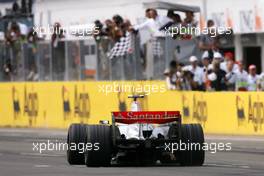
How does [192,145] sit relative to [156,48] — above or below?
below

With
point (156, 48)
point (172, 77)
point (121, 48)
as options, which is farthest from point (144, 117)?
point (121, 48)

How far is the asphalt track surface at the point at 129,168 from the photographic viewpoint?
1485cm

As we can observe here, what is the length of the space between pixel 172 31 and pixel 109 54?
7.56ft

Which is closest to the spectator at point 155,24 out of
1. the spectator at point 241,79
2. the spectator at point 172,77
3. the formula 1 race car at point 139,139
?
the spectator at point 172,77

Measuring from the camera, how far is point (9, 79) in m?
30.8

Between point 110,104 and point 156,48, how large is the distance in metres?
2.34

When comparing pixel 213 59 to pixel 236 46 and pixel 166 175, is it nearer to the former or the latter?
pixel 236 46

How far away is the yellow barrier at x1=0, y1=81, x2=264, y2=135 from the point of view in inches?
947

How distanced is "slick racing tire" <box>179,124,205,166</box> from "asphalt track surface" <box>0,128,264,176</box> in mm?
178

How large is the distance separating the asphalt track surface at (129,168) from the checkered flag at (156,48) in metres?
3.09

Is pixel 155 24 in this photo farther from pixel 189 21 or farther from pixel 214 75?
pixel 214 75

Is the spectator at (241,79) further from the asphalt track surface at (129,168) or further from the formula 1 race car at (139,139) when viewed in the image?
the formula 1 race car at (139,139)

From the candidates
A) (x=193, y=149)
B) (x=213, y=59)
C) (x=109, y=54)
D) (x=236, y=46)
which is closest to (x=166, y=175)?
(x=193, y=149)

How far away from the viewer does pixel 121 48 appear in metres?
26.8
